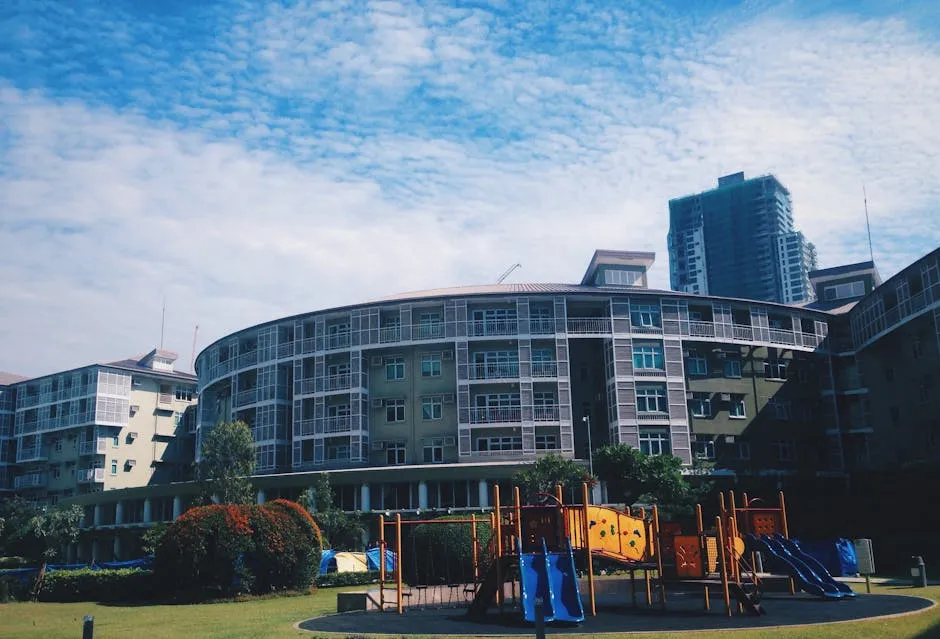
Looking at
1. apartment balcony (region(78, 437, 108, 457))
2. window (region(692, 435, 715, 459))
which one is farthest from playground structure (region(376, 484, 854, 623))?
apartment balcony (region(78, 437, 108, 457))

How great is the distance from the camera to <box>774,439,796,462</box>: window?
223 feet

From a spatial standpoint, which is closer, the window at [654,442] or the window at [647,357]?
the window at [654,442]

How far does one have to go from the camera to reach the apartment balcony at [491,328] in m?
64.7

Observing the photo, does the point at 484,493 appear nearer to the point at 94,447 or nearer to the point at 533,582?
the point at 533,582

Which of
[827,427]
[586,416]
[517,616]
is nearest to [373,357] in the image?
[586,416]

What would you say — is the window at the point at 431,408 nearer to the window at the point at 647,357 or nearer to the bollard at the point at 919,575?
the window at the point at 647,357

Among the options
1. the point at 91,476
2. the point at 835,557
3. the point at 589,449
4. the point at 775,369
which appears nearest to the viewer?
the point at 835,557

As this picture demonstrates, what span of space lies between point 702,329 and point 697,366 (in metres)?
2.97

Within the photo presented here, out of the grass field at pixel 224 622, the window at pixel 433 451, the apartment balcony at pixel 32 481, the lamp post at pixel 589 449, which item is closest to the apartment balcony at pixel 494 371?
the window at pixel 433 451

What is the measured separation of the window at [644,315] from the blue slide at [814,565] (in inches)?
1540

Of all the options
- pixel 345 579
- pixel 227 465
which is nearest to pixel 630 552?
pixel 345 579

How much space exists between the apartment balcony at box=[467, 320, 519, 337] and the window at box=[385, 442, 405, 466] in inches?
397

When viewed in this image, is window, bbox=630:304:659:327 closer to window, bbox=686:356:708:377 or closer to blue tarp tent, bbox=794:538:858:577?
window, bbox=686:356:708:377

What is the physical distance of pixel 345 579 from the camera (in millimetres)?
40781
